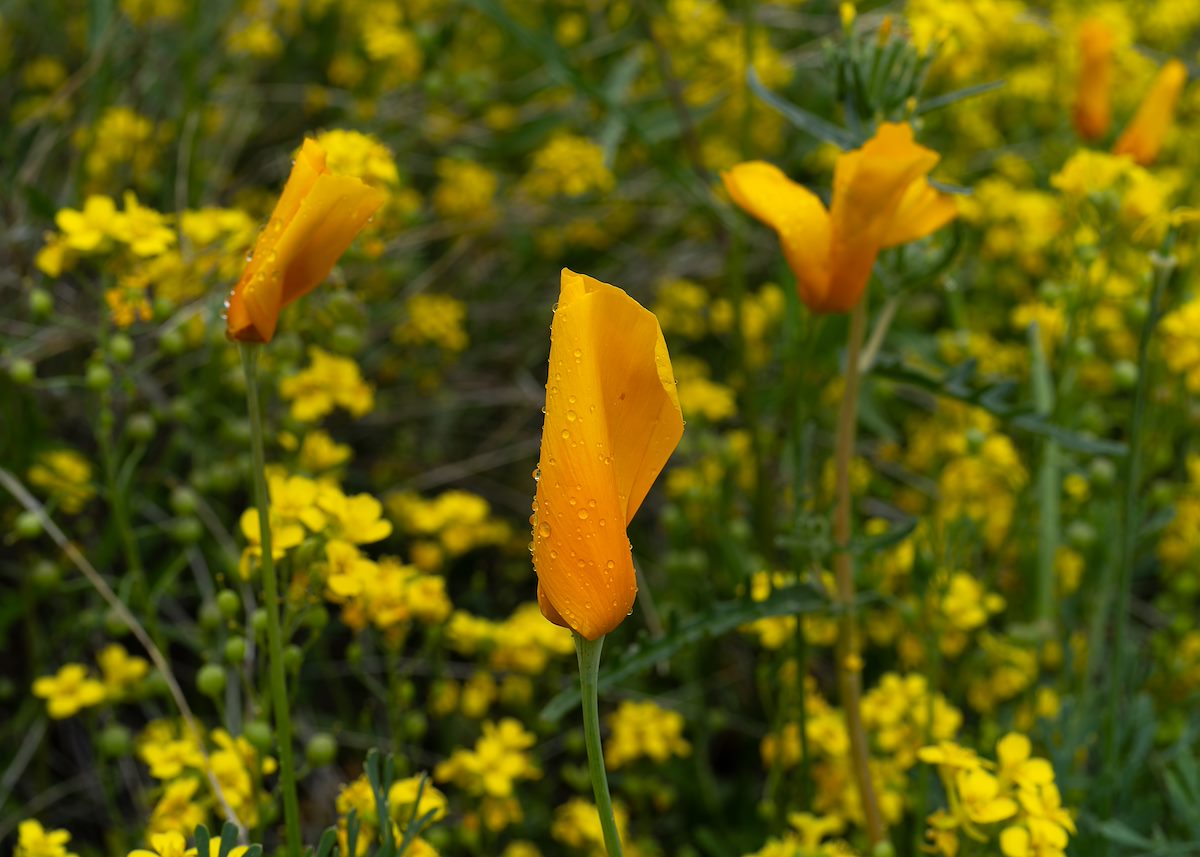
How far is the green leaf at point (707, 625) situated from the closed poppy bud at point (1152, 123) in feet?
3.08

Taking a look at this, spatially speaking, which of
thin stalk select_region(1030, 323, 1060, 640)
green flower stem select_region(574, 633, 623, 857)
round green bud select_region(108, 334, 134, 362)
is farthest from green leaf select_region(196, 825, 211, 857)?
thin stalk select_region(1030, 323, 1060, 640)

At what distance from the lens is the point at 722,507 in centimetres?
176

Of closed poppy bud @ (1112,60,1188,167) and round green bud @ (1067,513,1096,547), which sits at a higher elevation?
closed poppy bud @ (1112,60,1188,167)

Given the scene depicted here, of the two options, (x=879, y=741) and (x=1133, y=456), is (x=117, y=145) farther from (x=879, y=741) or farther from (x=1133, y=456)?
(x=1133, y=456)

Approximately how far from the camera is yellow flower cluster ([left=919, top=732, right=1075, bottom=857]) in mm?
970

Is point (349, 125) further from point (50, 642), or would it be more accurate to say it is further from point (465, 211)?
point (50, 642)

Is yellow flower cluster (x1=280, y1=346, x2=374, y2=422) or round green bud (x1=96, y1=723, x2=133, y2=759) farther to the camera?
yellow flower cluster (x1=280, y1=346, x2=374, y2=422)

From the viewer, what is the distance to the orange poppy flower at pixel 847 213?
37.7 inches

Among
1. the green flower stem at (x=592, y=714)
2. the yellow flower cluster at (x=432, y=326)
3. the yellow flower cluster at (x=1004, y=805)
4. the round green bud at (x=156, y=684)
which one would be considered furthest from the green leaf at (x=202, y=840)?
the yellow flower cluster at (x=432, y=326)

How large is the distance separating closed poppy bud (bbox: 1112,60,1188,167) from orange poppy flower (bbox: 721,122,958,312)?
0.78 meters

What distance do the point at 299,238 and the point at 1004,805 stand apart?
0.70m

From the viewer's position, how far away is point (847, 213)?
38.7 inches

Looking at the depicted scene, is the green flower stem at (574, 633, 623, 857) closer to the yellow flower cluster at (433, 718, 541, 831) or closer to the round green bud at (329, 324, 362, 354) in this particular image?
the yellow flower cluster at (433, 718, 541, 831)

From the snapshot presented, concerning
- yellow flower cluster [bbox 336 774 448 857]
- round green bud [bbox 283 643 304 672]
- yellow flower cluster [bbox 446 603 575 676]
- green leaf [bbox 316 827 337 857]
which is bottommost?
yellow flower cluster [bbox 446 603 575 676]
